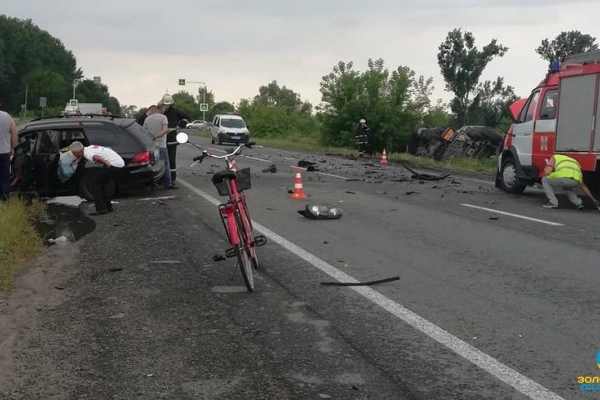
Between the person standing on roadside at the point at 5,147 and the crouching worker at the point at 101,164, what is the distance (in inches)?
39.9

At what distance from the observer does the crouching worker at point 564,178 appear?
42.5 feet

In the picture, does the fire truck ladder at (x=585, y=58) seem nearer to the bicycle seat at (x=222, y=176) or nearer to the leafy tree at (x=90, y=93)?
the bicycle seat at (x=222, y=176)

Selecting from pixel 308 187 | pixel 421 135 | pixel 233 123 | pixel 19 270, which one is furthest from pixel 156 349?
pixel 233 123

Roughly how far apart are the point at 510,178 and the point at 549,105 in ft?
6.49

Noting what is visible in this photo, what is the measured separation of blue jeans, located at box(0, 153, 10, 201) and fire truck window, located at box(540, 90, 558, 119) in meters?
10.1

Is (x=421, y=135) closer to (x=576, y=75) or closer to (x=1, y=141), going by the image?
(x=576, y=75)

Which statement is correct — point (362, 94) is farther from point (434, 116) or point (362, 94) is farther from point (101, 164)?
point (101, 164)

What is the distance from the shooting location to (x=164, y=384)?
4.16 meters

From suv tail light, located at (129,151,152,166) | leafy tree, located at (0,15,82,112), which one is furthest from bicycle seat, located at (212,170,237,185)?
leafy tree, located at (0,15,82,112)

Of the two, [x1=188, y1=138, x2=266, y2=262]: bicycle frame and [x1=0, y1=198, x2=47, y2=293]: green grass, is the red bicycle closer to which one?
[x1=188, y1=138, x2=266, y2=262]: bicycle frame

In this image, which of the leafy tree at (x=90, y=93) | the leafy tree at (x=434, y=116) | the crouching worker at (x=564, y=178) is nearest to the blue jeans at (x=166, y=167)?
the crouching worker at (x=564, y=178)

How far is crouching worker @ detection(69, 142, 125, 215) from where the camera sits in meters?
10.6

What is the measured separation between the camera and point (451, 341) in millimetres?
4930

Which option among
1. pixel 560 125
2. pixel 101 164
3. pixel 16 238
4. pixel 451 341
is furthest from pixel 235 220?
pixel 560 125
